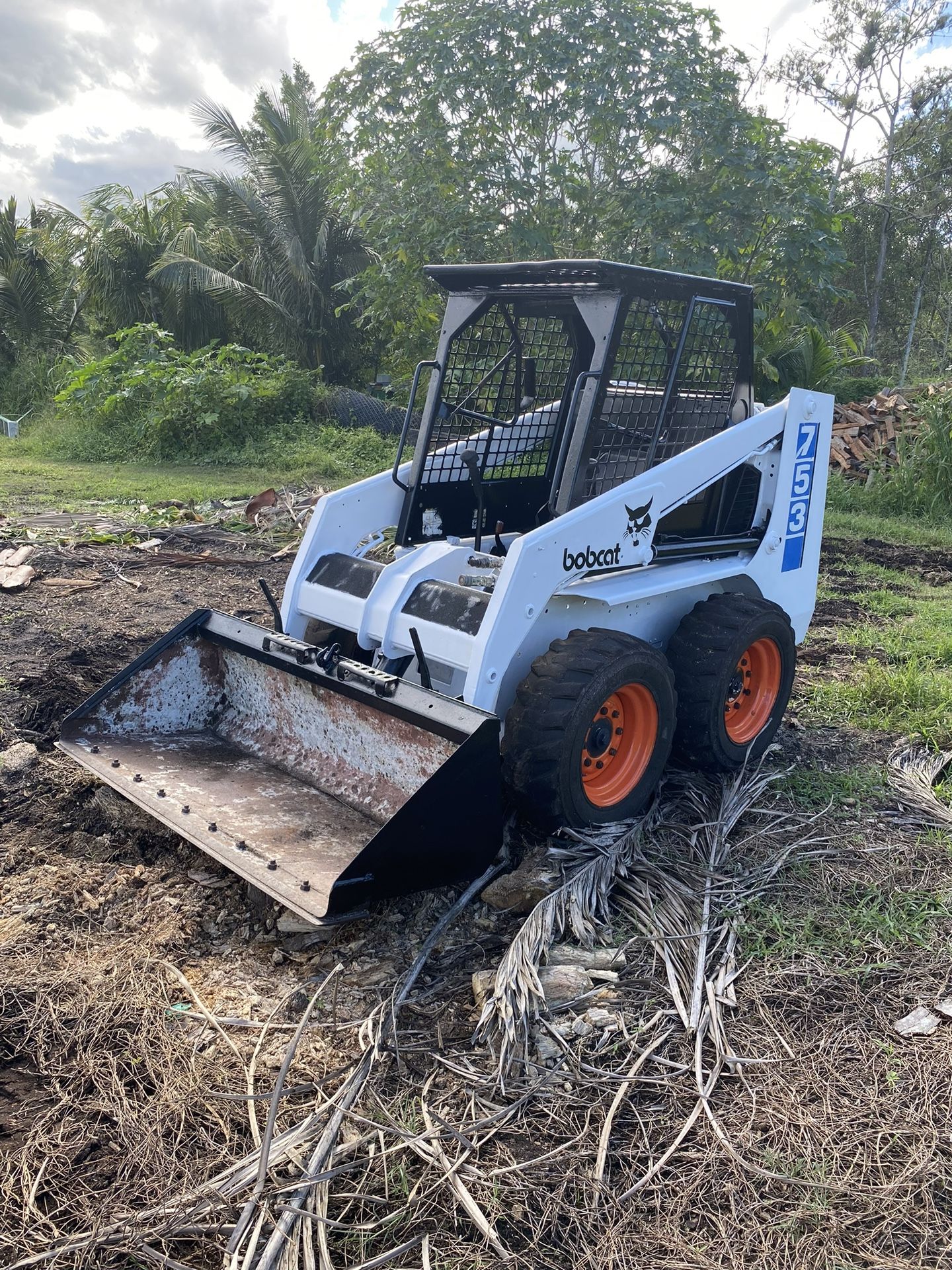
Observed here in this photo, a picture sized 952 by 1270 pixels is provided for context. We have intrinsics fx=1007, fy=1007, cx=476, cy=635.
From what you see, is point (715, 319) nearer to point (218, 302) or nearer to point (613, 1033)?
point (613, 1033)

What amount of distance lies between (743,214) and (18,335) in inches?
741

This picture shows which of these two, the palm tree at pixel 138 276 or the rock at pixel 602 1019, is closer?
the rock at pixel 602 1019

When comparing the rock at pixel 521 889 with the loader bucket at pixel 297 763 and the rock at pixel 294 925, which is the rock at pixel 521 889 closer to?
the loader bucket at pixel 297 763

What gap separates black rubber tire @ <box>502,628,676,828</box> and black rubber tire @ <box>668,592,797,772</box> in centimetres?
57

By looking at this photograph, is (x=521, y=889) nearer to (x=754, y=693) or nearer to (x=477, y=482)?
(x=477, y=482)

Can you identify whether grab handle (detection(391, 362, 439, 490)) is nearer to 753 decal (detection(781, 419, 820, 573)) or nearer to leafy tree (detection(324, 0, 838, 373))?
753 decal (detection(781, 419, 820, 573))

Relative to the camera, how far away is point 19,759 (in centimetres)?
436

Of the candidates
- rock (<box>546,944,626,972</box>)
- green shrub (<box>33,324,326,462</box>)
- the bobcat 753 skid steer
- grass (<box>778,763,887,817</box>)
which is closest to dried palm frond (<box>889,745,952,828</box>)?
grass (<box>778,763,887,817</box>)

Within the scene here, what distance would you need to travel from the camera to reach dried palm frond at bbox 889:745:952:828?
411cm

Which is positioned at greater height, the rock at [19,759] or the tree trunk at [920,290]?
the tree trunk at [920,290]

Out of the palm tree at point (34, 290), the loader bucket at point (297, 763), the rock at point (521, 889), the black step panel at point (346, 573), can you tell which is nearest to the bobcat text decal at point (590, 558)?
the loader bucket at point (297, 763)

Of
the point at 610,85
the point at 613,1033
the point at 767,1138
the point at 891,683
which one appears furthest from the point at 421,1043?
the point at 610,85

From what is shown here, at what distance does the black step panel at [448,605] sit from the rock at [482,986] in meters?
1.19

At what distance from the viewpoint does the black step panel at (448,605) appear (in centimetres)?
364
